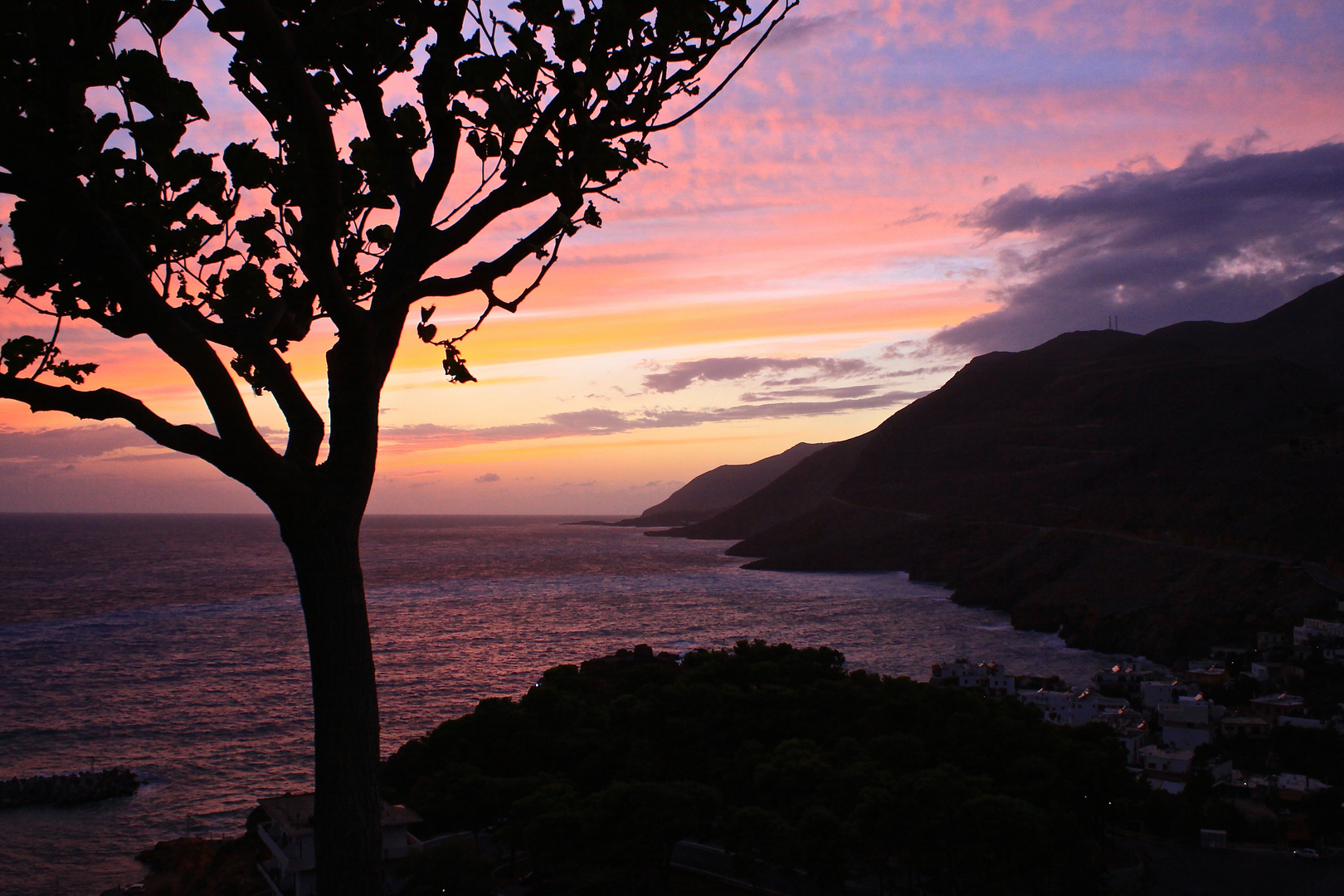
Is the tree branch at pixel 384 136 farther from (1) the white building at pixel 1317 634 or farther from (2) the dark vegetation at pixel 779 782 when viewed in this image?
(1) the white building at pixel 1317 634

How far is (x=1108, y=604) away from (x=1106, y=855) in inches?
1600

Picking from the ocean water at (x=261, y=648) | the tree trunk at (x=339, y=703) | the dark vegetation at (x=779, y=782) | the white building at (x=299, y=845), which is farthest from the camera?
the ocean water at (x=261, y=648)

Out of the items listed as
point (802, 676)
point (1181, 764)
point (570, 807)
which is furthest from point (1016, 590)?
point (570, 807)

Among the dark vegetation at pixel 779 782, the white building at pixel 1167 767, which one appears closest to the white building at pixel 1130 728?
the white building at pixel 1167 767

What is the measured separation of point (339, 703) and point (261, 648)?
49.6 metres

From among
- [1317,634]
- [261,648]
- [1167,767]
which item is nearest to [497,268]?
[1167,767]

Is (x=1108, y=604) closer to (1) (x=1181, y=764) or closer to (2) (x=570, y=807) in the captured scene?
(1) (x=1181, y=764)

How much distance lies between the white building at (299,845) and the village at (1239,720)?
16383 mm

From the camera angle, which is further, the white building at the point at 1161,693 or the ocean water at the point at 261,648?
the white building at the point at 1161,693

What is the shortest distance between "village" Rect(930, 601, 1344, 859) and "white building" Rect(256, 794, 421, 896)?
1638cm

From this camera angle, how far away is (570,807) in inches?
556

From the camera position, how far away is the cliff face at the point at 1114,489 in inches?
2066

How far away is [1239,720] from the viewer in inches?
1163

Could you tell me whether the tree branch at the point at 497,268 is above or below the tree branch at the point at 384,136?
below
